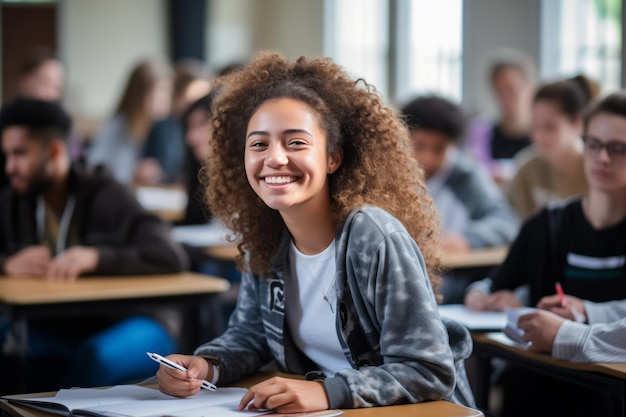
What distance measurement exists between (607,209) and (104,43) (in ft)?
36.7

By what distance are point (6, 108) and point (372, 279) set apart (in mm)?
2164

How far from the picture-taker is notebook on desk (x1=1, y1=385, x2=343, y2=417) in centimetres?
155

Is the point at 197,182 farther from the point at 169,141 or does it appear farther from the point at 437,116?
the point at 169,141

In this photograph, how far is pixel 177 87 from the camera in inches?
296

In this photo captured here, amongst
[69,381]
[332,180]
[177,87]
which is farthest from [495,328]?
[177,87]

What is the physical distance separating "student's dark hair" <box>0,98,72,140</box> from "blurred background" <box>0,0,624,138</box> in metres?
4.92

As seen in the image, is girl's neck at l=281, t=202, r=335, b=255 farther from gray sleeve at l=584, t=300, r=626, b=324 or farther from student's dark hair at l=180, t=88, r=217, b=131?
student's dark hair at l=180, t=88, r=217, b=131

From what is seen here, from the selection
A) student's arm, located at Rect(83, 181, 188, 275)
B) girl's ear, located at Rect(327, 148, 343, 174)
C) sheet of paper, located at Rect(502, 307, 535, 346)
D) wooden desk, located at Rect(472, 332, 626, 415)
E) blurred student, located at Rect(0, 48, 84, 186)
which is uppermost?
blurred student, located at Rect(0, 48, 84, 186)

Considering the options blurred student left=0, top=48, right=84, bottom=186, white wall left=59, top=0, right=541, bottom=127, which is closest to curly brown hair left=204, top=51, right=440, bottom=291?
blurred student left=0, top=48, right=84, bottom=186

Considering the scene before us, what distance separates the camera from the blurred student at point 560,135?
3.94 meters

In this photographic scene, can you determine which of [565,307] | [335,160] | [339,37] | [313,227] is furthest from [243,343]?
[339,37]

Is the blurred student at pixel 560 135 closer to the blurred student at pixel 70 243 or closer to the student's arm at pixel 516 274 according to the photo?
the student's arm at pixel 516 274

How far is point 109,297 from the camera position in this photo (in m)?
2.94

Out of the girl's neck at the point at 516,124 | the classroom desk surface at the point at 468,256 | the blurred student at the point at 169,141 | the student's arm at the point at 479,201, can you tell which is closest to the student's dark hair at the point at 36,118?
the classroom desk surface at the point at 468,256
